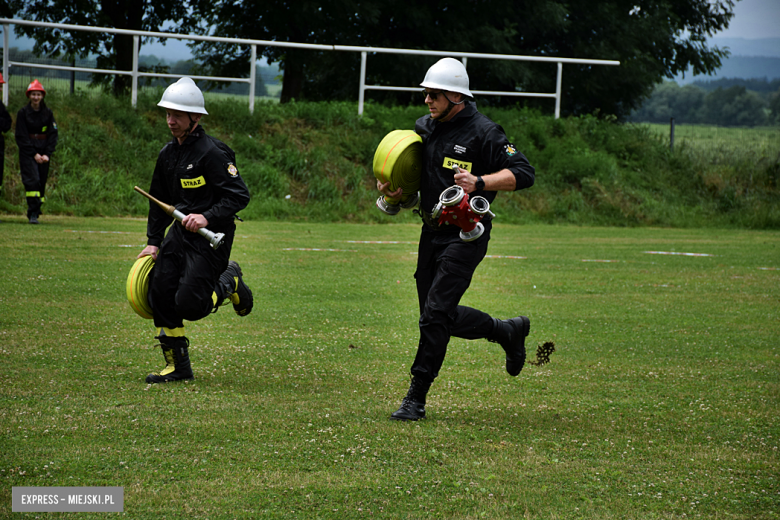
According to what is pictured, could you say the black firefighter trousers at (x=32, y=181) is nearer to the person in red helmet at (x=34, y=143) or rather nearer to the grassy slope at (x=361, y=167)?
the person in red helmet at (x=34, y=143)

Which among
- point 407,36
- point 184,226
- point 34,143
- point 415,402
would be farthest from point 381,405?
point 407,36

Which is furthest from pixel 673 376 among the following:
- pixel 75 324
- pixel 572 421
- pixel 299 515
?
pixel 75 324

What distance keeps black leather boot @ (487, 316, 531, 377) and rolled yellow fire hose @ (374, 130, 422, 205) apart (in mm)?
1195

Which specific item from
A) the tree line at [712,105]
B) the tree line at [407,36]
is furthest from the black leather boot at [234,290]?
the tree line at [712,105]

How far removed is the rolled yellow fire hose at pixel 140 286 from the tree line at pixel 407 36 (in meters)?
18.2

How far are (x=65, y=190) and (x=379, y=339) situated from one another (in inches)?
488

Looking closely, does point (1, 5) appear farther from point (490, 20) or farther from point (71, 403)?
point (71, 403)

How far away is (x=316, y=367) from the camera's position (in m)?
6.68

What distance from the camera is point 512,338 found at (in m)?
6.06

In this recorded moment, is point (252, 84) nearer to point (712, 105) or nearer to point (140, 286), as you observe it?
point (140, 286)

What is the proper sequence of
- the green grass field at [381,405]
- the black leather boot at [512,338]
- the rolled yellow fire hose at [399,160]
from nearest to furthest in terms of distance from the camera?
the green grass field at [381,405] → the rolled yellow fire hose at [399,160] → the black leather boot at [512,338]

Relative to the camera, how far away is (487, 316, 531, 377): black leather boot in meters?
6.00

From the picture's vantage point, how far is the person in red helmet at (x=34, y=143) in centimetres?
1511

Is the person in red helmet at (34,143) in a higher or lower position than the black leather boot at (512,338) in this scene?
higher
